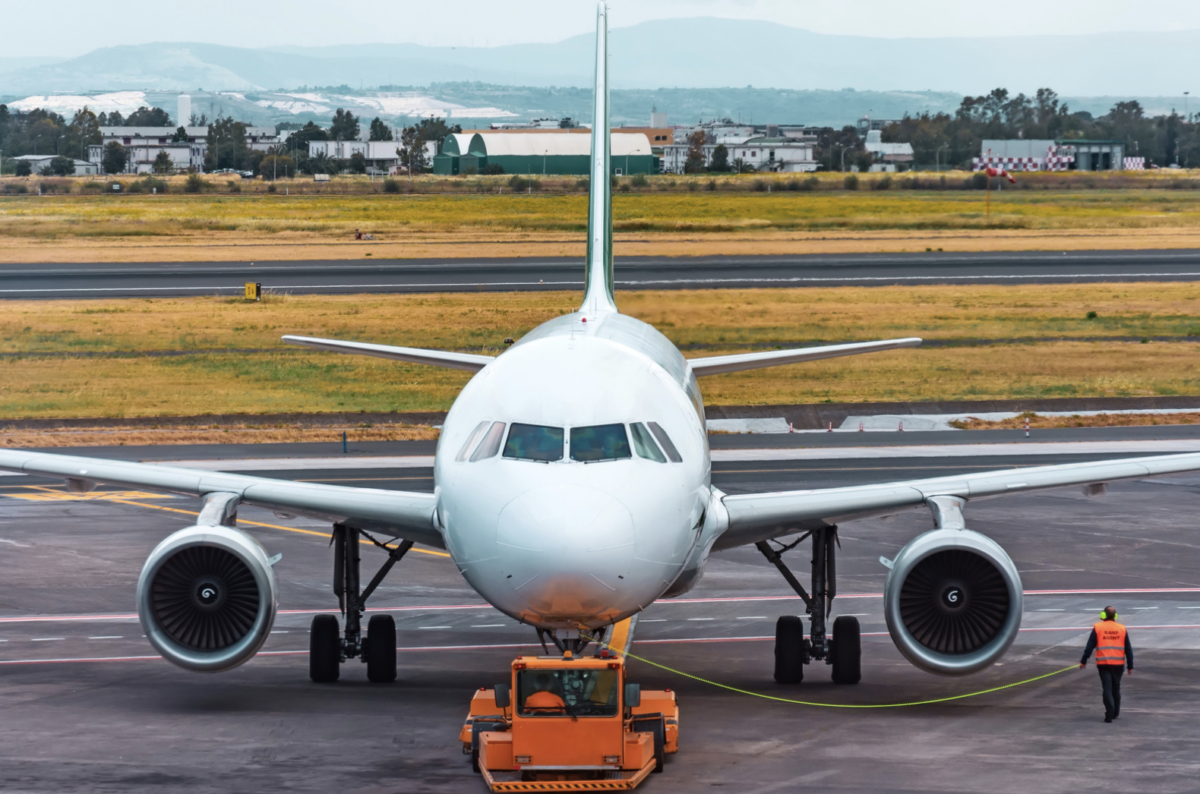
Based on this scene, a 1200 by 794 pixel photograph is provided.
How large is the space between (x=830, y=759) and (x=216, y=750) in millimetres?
7533

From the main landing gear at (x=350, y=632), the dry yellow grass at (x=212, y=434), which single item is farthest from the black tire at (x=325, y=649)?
the dry yellow grass at (x=212, y=434)

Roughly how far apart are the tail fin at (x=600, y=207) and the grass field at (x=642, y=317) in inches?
902

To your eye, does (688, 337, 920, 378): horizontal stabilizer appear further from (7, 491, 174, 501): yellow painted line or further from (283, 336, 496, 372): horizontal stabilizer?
(7, 491, 174, 501): yellow painted line

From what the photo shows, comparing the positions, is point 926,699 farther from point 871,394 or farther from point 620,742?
point 871,394

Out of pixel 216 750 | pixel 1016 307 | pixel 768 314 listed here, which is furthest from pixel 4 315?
pixel 216 750

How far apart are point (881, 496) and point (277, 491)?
27.3 feet

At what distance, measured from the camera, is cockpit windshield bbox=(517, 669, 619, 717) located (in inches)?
664

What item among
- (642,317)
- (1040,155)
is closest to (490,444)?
(642,317)

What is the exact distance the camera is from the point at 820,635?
21219 mm

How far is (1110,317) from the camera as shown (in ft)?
224

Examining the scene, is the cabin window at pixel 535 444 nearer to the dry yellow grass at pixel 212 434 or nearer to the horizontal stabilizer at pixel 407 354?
the horizontal stabilizer at pixel 407 354

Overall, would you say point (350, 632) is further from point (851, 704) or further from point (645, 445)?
point (851, 704)

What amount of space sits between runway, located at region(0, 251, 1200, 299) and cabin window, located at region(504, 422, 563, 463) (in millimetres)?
55507

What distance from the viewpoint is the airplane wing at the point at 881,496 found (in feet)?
63.8
